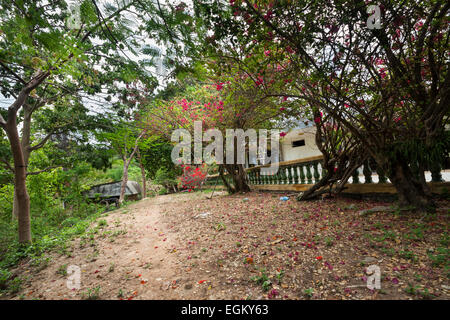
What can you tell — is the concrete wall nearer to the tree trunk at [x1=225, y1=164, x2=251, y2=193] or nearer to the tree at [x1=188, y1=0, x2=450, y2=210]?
the tree trunk at [x1=225, y1=164, x2=251, y2=193]

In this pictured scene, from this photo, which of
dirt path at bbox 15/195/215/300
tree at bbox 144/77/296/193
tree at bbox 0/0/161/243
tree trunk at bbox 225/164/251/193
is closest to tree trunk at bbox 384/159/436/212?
tree at bbox 144/77/296/193

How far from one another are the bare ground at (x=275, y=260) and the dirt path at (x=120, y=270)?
1 cm

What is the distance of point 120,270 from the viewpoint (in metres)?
2.62

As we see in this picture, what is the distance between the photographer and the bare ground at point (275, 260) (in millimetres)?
1708

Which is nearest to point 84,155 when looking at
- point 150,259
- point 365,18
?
point 150,259

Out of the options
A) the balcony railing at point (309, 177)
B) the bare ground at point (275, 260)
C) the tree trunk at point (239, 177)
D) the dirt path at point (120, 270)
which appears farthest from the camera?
the tree trunk at point (239, 177)

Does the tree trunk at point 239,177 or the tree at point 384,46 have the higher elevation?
the tree at point 384,46

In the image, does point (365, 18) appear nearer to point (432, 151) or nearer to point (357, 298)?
point (432, 151)

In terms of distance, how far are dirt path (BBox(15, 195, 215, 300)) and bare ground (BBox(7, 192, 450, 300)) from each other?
0.01 metres

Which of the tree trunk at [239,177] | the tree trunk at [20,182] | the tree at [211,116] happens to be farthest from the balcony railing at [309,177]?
the tree trunk at [20,182]

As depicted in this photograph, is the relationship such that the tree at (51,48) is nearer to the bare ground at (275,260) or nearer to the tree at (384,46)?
the tree at (384,46)

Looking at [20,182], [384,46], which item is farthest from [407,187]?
[20,182]

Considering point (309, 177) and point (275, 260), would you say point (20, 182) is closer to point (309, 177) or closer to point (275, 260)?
point (275, 260)

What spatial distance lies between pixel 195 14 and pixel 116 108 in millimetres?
2910
